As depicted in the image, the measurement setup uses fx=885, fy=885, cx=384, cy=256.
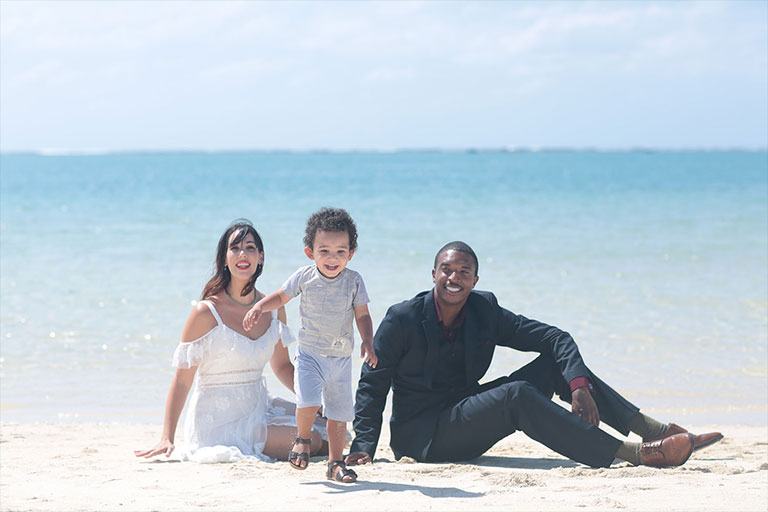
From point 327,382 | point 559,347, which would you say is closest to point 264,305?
point 327,382

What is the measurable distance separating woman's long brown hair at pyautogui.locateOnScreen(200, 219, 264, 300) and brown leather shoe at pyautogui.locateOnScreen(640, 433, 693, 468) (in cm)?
221

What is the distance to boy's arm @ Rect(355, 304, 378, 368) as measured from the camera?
4078mm

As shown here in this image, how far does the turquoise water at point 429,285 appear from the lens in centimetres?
691

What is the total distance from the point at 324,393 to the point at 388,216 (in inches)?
747

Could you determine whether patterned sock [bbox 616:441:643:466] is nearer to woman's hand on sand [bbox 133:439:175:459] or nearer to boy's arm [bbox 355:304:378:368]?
boy's arm [bbox 355:304:378:368]

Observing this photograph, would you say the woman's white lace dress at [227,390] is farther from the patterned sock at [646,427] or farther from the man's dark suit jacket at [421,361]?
the patterned sock at [646,427]

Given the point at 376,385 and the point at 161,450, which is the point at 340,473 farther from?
the point at 161,450

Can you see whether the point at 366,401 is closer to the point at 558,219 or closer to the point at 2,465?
the point at 2,465

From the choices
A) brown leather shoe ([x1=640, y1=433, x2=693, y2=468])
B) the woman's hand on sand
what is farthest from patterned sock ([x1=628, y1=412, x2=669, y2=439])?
the woman's hand on sand

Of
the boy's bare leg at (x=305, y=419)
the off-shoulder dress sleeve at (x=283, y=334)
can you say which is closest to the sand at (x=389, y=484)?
the boy's bare leg at (x=305, y=419)

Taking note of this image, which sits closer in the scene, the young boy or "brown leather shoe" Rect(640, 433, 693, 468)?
the young boy

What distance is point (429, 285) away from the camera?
11.6 m

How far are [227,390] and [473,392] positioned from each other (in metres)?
1.35

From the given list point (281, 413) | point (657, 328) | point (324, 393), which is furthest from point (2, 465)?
point (657, 328)
